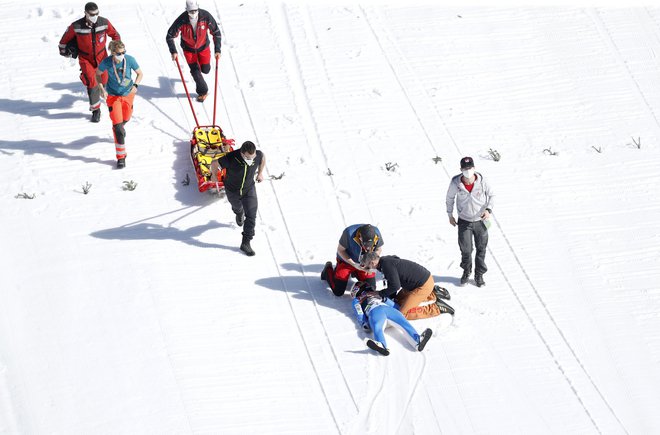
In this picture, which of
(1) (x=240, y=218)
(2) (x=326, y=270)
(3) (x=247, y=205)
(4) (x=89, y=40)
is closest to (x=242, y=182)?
(3) (x=247, y=205)

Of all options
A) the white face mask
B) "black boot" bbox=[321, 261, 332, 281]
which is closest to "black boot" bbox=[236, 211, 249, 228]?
"black boot" bbox=[321, 261, 332, 281]

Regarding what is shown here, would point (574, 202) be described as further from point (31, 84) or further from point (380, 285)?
point (31, 84)

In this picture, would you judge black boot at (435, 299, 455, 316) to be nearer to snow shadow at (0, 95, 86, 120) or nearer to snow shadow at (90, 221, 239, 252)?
snow shadow at (90, 221, 239, 252)

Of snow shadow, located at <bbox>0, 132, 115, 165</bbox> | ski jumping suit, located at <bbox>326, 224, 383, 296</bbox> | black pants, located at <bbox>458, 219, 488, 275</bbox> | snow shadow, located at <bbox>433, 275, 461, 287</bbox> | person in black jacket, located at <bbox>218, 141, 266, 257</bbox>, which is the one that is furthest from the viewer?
snow shadow, located at <bbox>0, 132, 115, 165</bbox>

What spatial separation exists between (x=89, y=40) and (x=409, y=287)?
565 centimetres

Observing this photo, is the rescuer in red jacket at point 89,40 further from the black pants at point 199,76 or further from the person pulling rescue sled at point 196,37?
the black pants at point 199,76

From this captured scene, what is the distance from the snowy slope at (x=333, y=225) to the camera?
9789 mm

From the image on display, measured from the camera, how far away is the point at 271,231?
1195 cm

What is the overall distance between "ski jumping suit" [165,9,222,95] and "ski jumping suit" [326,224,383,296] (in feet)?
13.4

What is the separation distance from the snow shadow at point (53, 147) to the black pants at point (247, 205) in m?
2.51

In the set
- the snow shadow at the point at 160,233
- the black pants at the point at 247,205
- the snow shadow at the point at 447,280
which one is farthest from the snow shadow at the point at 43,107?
the snow shadow at the point at 447,280

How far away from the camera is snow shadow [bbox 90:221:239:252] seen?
11688mm

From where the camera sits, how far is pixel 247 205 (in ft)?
36.3

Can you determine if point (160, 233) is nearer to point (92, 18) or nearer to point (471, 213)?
point (92, 18)
